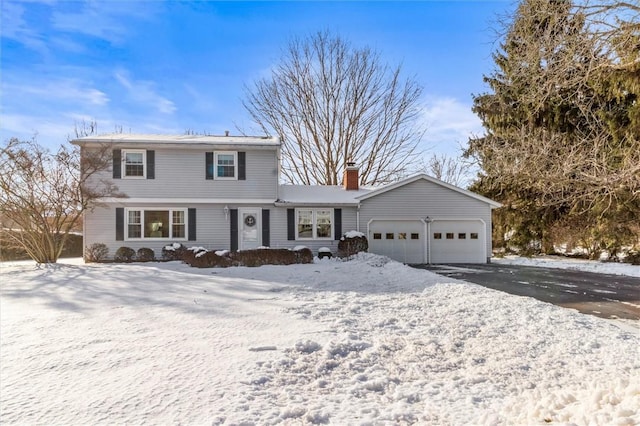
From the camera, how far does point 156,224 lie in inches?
608

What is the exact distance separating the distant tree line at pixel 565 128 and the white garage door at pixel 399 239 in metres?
4.72

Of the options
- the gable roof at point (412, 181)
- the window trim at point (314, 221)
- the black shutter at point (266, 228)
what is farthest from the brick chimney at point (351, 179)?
the black shutter at point (266, 228)

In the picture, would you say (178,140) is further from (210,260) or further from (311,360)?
(311,360)

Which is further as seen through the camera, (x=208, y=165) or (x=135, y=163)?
(x=208, y=165)

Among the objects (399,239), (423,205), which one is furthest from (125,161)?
(423,205)

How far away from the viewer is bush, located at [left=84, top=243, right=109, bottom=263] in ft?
48.1

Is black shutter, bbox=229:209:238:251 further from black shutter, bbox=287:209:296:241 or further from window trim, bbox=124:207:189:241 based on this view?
black shutter, bbox=287:209:296:241

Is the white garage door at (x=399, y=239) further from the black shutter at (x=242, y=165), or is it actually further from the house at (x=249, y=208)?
the black shutter at (x=242, y=165)

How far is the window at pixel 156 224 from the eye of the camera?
50.3 ft

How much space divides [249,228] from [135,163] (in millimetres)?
5316

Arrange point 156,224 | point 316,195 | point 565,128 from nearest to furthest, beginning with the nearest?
point 156,224 < point 565,128 < point 316,195

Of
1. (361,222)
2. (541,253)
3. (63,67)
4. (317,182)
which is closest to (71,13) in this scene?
(63,67)

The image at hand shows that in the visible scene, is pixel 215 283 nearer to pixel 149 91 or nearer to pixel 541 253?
pixel 149 91

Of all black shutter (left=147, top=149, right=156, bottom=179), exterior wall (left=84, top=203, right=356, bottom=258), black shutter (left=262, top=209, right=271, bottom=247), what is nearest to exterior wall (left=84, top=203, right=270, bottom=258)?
exterior wall (left=84, top=203, right=356, bottom=258)
